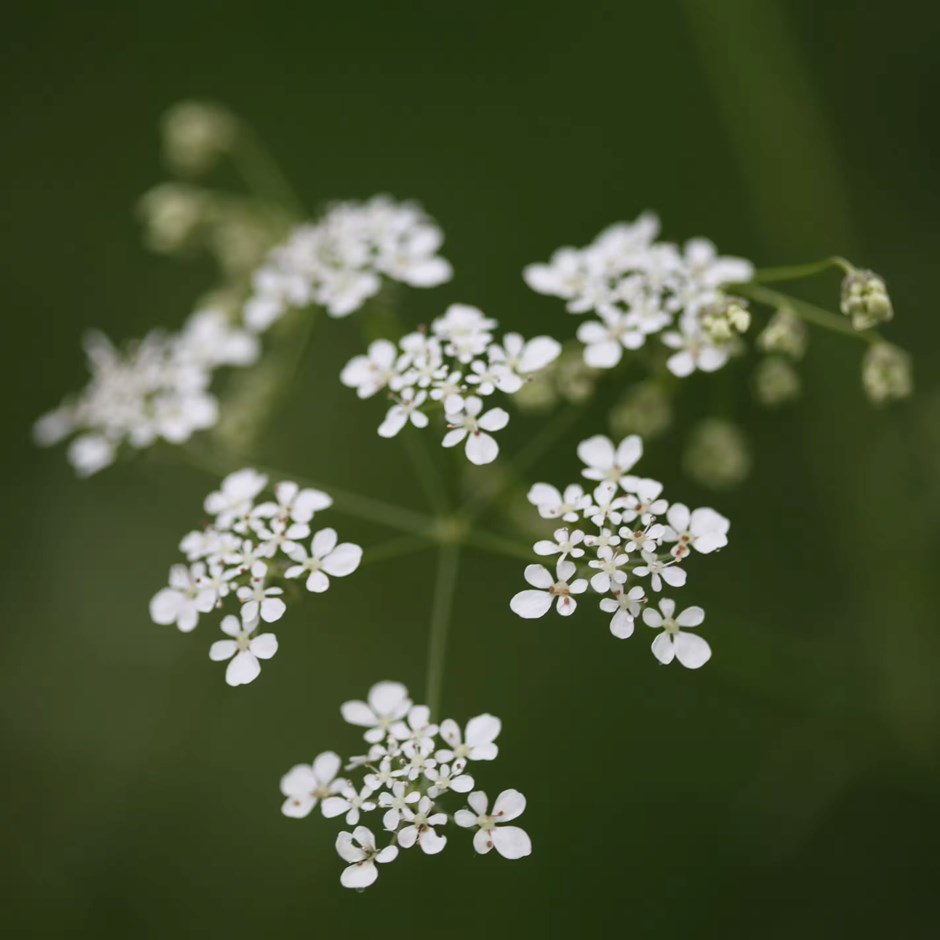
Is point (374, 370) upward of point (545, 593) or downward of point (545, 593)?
upward

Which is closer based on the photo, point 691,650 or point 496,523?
point 691,650

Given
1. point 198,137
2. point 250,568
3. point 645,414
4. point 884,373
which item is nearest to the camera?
point 250,568

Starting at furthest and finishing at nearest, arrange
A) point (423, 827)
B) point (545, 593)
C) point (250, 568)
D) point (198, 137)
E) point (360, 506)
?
point (198, 137) → point (360, 506) → point (250, 568) → point (545, 593) → point (423, 827)

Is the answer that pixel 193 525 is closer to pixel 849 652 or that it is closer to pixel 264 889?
pixel 264 889

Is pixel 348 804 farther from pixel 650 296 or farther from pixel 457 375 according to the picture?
pixel 650 296

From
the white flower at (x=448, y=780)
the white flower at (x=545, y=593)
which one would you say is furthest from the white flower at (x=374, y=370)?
the white flower at (x=448, y=780)

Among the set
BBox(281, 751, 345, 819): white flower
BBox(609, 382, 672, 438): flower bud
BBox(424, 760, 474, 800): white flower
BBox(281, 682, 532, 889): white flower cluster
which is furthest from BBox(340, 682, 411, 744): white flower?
BBox(609, 382, 672, 438): flower bud

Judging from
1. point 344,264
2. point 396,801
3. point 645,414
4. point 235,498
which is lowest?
point 396,801

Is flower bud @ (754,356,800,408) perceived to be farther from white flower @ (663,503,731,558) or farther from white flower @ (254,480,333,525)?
white flower @ (254,480,333,525)

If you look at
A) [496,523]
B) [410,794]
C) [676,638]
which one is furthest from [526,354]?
[496,523]
